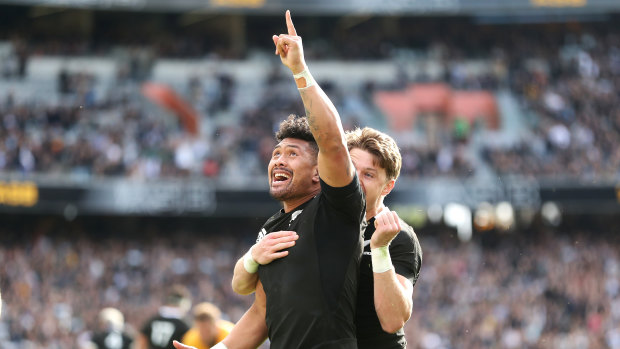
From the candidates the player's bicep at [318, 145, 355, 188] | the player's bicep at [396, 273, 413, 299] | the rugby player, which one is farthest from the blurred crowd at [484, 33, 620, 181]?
the player's bicep at [318, 145, 355, 188]

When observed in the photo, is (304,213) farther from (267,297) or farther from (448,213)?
(448,213)

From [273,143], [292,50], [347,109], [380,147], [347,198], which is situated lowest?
[273,143]

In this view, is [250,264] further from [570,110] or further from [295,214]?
[570,110]

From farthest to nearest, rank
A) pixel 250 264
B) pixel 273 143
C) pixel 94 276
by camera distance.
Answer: pixel 273 143
pixel 94 276
pixel 250 264

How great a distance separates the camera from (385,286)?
11.7ft

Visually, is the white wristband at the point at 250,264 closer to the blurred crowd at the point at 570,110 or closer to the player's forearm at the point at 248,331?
the player's forearm at the point at 248,331

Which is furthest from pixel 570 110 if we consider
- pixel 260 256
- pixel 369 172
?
pixel 260 256

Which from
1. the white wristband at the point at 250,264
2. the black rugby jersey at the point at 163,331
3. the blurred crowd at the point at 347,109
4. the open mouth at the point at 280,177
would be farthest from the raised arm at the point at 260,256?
the blurred crowd at the point at 347,109

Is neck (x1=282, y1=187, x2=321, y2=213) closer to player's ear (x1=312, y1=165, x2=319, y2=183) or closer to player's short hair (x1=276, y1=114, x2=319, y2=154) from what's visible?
player's ear (x1=312, y1=165, x2=319, y2=183)

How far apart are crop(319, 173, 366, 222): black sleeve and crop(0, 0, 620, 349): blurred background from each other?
16817mm

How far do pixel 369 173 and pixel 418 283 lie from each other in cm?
1856

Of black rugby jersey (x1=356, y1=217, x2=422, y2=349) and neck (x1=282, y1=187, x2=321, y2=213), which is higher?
neck (x1=282, y1=187, x2=321, y2=213)

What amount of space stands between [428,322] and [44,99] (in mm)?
13075

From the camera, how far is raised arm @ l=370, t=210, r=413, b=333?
3.55m
